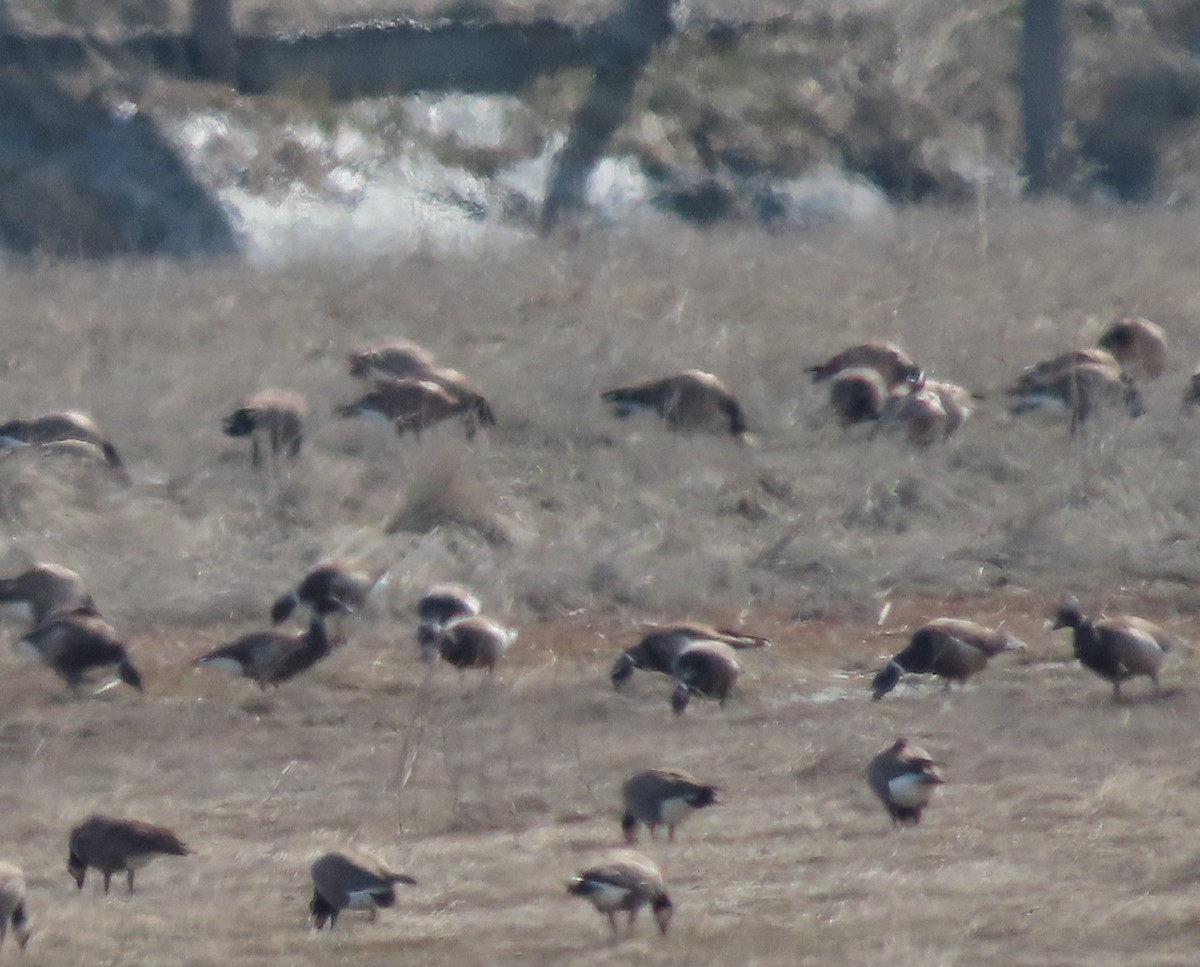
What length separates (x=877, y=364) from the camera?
550 inches

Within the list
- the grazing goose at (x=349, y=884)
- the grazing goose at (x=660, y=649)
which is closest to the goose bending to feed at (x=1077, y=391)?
the grazing goose at (x=660, y=649)

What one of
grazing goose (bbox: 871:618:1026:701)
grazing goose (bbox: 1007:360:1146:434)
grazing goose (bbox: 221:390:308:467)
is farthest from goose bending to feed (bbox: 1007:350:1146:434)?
grazing goose (bbox: 871:618:1026:701)

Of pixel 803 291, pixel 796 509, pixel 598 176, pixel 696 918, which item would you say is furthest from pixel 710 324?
pixel 598 176

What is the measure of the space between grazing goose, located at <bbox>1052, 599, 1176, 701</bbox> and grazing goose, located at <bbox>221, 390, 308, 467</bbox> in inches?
212

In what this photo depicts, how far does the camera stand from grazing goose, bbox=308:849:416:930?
6.12 meters

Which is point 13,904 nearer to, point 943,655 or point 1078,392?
point 943,655

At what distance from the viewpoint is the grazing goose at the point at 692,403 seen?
522 inches

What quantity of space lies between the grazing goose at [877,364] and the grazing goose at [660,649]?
5.20 metres

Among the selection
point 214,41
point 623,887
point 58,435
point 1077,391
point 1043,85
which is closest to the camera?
point 623,887

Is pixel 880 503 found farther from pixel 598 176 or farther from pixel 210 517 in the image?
pixel 598 176

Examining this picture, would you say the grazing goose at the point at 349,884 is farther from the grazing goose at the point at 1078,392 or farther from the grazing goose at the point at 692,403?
the grazing goose at the point at 1078,392

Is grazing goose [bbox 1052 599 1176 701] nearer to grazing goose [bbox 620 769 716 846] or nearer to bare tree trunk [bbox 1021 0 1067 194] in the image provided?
grazing goose [bbox 620 769 716 846]

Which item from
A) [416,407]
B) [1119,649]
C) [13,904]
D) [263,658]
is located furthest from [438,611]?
[416,407]

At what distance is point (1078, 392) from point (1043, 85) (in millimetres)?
15848
